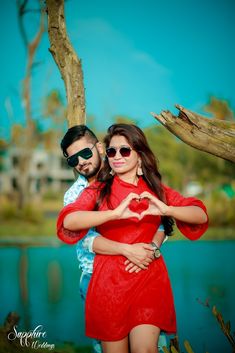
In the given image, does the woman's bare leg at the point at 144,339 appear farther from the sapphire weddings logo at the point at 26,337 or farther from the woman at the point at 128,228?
the sapphire weddings logo at the point at 26,337

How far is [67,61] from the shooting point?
9.12 ft

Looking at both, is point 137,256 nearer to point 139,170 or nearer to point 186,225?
point 186,225

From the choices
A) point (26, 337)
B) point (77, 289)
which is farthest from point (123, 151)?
point (77, 289)

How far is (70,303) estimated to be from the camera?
743cm

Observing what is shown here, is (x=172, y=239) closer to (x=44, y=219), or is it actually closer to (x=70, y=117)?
(x=44, y=219)

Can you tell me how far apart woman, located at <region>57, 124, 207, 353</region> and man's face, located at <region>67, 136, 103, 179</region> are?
0.69 ft

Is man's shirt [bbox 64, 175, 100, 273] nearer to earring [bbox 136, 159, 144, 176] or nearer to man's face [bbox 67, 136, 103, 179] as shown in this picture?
man's face [bbox 67, 136, 103, 179]

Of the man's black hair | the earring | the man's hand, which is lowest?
the man's hand

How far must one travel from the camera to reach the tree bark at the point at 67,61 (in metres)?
2.76

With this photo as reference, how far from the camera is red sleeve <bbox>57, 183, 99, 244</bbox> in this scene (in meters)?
1.80

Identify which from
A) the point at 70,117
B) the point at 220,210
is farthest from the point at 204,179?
the point at 70,117

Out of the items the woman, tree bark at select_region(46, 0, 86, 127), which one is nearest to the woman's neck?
the woman

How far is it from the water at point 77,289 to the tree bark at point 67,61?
5.59 feet

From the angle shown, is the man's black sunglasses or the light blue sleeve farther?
the man's black sunglasses
